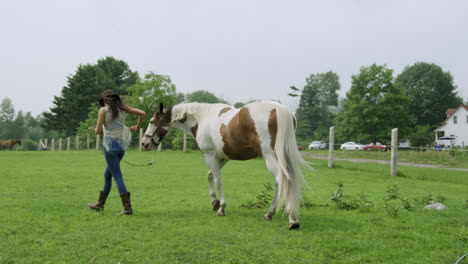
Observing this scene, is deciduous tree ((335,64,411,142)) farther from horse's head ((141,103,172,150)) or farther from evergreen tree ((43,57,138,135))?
horse's head ((141,103,172,150))

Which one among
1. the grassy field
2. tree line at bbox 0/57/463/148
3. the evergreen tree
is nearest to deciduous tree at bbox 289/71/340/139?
tree line at bbox 0/57/463/148

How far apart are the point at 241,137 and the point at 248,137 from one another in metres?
0.14

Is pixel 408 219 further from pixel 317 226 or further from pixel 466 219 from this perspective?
pixel 317 226

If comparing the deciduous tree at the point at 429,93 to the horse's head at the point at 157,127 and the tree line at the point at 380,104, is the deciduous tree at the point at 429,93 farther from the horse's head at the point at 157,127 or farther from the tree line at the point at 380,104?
the horse's head at the point at 157,127

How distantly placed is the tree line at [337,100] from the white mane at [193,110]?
20567 millimetres

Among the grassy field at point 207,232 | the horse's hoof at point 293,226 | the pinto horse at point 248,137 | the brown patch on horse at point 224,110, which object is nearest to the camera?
the grassy field at point 207,232

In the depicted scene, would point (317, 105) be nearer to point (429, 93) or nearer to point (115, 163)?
point (429, 93)

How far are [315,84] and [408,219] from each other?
78.2m

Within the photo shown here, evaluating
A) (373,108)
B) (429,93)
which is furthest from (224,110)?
(429,93)

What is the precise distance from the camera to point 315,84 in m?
81.2

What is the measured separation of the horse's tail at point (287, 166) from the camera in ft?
16.1

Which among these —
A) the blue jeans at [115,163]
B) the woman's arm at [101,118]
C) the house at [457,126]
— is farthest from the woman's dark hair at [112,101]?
the house at [457,126]

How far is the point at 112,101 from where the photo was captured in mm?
5730

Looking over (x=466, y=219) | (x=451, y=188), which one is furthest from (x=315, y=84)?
(x=466, y=219)
